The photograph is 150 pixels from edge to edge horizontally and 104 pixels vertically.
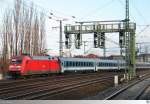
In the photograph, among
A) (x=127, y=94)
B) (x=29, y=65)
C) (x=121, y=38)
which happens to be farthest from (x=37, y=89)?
(x=121, y=38)

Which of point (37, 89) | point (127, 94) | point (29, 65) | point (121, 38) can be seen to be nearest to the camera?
point (127, 94)

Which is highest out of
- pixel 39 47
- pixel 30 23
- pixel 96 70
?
pixel 30 23

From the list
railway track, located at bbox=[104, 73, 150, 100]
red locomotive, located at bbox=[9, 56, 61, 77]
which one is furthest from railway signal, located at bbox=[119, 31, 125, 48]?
railway track, located at bbox=[104, 73, 150, 100]

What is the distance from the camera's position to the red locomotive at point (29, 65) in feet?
139

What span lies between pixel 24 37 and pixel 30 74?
10.0 m

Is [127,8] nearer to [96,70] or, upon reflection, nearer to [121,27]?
[121,27]

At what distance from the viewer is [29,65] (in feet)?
142

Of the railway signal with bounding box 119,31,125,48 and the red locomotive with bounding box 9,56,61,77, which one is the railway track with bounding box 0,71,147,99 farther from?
the railway signal with bounding box 119,31,125,48

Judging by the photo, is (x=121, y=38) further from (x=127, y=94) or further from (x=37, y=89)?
(x=127, y=94)

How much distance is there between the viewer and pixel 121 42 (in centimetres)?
4425

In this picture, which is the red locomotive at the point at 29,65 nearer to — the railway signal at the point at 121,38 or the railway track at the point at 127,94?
the railway signal at the point at 121,38

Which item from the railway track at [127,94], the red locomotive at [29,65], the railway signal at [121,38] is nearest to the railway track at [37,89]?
the railway track at [127,94]

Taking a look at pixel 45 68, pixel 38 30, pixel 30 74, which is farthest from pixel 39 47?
pixel 30 74

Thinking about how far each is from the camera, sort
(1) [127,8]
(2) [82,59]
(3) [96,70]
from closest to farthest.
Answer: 1. (1) [127,8]
2. (2) [82,59]
3. (3) [96,70]
